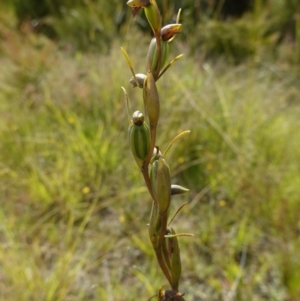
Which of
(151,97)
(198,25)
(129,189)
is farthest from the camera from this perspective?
(198,25)

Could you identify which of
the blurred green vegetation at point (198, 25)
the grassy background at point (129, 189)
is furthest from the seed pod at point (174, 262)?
the blurred green vegetation at point (198, 25)

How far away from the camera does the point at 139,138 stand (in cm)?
42

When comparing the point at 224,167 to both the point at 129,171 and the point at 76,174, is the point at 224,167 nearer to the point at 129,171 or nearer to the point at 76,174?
the point at 129,171

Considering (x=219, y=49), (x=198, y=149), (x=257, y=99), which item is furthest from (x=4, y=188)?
(x=219, y=49)

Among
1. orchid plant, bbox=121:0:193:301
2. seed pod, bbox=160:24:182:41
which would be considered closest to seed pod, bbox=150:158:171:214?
orchid plant, bbox=121:0:193:301

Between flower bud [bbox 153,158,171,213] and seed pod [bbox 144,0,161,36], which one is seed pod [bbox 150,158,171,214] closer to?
flower bud [bbox 153,158,171,213]

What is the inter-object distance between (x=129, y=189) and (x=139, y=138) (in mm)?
1664

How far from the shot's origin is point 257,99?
269 centimetres

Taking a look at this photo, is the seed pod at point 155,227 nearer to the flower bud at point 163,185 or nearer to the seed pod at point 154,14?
the flower bud at point 163,185

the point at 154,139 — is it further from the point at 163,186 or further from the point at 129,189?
the point at 129,189

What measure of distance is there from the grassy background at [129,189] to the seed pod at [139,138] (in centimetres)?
94

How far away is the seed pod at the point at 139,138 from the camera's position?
A: 42cm

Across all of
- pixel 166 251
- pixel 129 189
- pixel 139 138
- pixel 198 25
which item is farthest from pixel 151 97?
pixel 198 25

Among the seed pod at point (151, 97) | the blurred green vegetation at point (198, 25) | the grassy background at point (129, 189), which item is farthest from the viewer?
the blurred green vegetation at point (198, 25)
